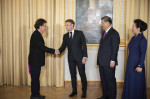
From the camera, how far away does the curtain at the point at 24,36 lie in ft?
13.7

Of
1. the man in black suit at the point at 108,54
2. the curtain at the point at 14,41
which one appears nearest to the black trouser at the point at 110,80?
the man in black suit at the point at 108,54

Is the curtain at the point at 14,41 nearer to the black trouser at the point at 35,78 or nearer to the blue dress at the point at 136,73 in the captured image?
the black trouser at the point at 35,78

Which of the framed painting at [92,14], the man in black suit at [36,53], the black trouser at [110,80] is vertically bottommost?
the black trouser at [110,80]

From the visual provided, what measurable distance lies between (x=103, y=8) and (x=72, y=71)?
1803 millimetres

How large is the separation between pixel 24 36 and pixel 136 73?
9.18 ft

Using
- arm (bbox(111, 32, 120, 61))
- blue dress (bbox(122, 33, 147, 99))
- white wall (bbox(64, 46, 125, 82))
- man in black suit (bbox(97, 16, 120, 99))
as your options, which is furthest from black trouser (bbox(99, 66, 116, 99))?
white wall (bbox(64, 46, 125, 82))

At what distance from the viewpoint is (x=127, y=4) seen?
4.12 m

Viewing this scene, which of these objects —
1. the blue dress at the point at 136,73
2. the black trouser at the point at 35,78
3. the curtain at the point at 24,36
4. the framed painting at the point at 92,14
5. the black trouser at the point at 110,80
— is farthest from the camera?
the framed painting at the point at 92,14

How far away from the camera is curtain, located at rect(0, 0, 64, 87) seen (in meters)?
4.18

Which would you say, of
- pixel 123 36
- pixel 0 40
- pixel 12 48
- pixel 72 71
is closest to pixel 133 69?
pixel 72 71

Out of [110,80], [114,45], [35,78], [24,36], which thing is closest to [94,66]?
[110,80]

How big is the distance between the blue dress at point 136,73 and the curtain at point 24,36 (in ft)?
6.19

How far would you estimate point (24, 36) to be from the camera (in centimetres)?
427

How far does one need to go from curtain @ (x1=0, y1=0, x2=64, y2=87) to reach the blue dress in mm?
1886
